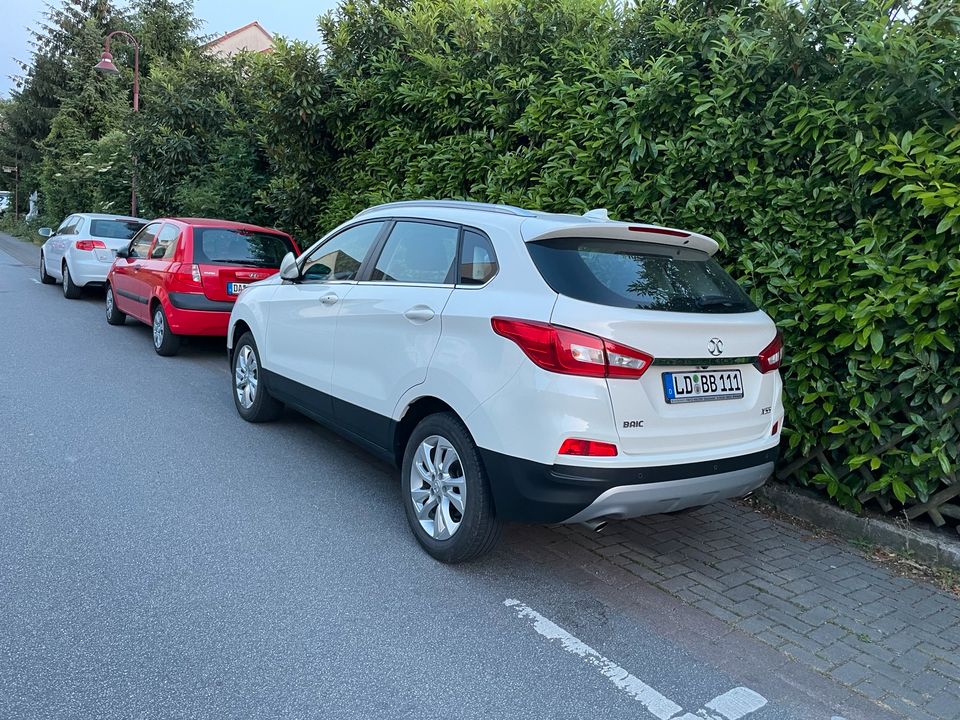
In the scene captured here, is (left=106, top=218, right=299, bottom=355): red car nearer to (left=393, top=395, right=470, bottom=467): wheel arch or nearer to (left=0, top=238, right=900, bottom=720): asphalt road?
(left=0, top=238, right=900, bottom=720): asphalt road

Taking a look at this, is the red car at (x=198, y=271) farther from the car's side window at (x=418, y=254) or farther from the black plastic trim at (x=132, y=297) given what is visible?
the car's side window at (x=418, y=254)

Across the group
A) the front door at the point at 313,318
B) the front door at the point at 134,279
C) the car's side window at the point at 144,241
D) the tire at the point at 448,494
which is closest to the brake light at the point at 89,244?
the front door at the point at 134,279

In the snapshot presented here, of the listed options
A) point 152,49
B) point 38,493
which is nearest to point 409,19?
point 38,493

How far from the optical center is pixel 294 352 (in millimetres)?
5469

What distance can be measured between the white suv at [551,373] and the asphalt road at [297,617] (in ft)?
1.50

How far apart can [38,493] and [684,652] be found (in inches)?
147

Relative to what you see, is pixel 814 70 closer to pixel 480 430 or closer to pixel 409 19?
pixel 480 430

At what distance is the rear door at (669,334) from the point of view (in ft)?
11.0

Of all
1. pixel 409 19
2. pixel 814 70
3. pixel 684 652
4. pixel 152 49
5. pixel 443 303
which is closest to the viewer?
pixel 684 652

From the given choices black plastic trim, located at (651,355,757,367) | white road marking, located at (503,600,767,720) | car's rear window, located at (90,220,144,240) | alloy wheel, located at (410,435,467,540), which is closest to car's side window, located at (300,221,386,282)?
alloy wheel, located at (410,435,467,540)

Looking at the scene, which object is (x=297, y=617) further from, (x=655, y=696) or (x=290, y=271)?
(x=290, y=271)

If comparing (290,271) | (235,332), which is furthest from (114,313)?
(290,271)

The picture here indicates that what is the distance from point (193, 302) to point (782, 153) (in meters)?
6.21

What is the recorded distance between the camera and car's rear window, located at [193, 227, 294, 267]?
854 cm
